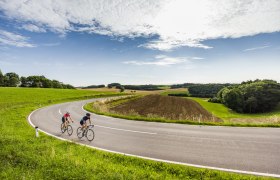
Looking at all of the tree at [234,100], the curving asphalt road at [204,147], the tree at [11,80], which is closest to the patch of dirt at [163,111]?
the curving asphalt road at [204,147]

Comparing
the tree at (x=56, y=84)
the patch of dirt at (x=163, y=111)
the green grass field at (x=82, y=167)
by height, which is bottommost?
the patch of dirt at (x=163, y=111)

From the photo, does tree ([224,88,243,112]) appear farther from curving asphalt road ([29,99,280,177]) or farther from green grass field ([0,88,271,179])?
green grass field ([0,88,271,179])

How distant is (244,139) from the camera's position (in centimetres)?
1183

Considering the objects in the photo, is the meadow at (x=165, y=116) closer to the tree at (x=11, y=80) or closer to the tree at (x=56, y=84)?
the tree at (x=56, y=84)

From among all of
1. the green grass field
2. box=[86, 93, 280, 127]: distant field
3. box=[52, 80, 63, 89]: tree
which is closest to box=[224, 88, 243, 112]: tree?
box=[86, 93, 280, 127]: distant field

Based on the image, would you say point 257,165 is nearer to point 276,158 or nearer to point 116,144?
point 276,158

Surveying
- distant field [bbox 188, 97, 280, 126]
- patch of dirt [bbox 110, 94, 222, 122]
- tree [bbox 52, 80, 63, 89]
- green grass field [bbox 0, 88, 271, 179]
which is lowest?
distant field [bbox 188, 97, 280, 126]

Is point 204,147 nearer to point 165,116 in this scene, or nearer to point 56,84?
point 165,116

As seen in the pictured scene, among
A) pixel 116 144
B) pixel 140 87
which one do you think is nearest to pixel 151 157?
pixel 116 144

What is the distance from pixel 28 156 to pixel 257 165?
9.23m

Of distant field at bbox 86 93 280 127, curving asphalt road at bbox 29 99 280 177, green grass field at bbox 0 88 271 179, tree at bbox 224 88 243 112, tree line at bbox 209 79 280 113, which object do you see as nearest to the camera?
green grass field at bbox 0 88 271 179

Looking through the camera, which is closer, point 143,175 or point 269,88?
point 143,175

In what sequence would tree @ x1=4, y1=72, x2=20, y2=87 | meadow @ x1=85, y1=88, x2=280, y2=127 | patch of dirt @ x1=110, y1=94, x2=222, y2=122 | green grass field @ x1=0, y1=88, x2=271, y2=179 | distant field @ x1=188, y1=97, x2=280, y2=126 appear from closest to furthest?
green grass field @ x1=0, y1=88, x2=271, y2=179
meadow @ x1=85, y1=88, x2=280, y2=127
distant field @ x1=188, y1=97, x2=280, y2=126
patch of dirt @ x1=110, y1=94, x2=222, y2=122
tree @ x1=4, y1=72, x2=20, y2=87

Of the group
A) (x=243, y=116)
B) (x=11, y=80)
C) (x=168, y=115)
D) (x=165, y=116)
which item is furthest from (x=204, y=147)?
(x=11, y=80)
